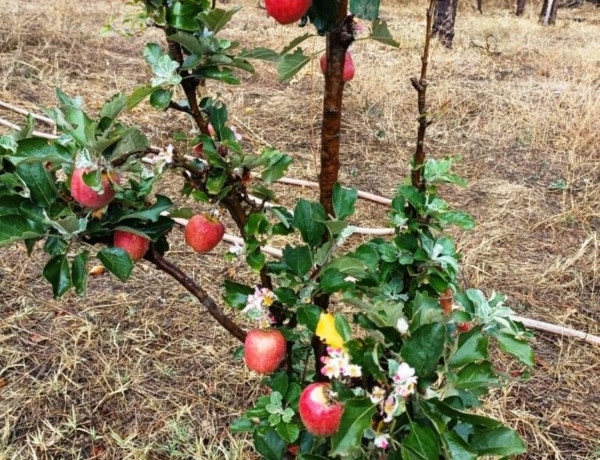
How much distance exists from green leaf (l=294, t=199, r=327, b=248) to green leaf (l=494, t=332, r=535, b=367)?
30 centimetres

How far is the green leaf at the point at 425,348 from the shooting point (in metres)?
0.68

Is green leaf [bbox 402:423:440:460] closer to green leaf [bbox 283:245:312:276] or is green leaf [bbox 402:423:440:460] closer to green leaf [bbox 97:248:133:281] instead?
green leaf [bbox 283:245:312:276]

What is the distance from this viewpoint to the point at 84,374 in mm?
1757

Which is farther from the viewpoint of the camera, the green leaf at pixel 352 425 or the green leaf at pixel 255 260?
the green leaf at pixel 255 260

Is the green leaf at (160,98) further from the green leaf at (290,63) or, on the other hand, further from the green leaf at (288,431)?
the green leaf at (288,431)

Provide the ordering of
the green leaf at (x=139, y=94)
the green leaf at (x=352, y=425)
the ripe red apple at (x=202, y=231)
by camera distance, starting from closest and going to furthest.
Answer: the green leaf at (x=352, y=425) → the green leaf at (x=139, y=94) → the ripe red apple at (x=202, y=231)

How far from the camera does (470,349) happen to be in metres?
0.75

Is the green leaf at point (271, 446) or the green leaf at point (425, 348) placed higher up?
the green leaf at point (425, 348)

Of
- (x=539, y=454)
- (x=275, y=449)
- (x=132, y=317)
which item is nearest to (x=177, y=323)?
(x=132, y=317)

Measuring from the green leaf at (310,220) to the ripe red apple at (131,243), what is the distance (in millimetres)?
246

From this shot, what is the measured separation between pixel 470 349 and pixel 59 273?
618 mm

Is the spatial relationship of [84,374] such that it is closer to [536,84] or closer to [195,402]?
[195,402]

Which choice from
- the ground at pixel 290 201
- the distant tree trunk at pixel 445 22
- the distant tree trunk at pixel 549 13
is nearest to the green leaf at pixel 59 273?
the ground at pixel 290 201

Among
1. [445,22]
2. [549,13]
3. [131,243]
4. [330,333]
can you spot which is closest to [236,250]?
[131,243]
